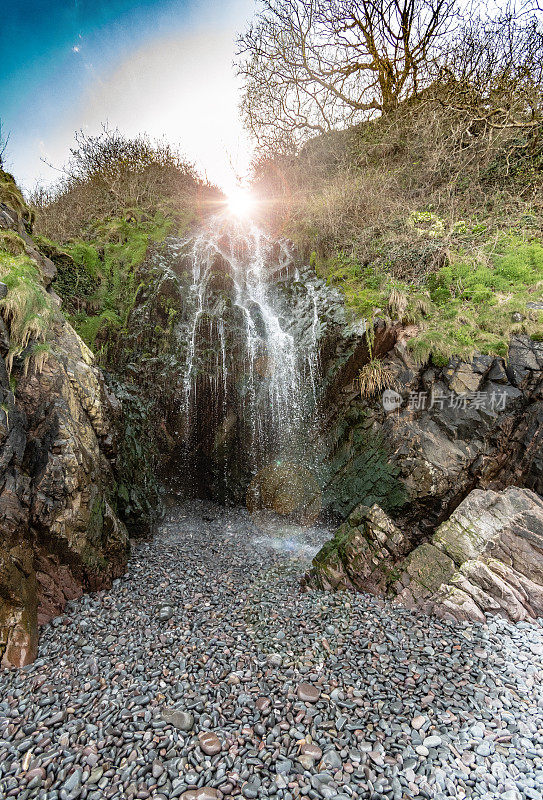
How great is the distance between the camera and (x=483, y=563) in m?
4.66

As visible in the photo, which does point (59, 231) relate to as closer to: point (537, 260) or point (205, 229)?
point (205, 229)

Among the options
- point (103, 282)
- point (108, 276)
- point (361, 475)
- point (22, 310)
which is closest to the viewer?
point (22, 310)

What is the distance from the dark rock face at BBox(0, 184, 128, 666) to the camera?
A: 391 centimetres

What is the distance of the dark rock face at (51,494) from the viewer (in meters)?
3.91

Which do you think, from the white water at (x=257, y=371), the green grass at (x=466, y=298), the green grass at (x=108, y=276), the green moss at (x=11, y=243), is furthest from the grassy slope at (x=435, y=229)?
the green moss at (x=11, y=243)

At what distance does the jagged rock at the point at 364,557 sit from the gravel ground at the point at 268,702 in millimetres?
279

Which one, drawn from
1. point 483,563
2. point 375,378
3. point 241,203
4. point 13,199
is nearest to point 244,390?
point 375,378

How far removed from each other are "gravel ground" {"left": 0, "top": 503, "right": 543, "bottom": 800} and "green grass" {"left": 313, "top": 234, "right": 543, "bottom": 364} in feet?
14.3

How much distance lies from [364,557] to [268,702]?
2.39 m

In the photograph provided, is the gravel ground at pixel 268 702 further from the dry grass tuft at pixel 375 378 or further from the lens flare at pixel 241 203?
the lens flare at pixel 241 203

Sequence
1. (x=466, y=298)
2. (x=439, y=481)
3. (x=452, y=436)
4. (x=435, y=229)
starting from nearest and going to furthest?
(x=439, y=481), (x=452, y=436), (x=466, y=298), (x=435, y=229)

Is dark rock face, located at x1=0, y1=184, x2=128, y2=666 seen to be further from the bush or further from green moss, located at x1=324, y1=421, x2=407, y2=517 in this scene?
the bush

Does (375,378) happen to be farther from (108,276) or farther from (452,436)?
(108,276)

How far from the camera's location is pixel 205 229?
11.7m
